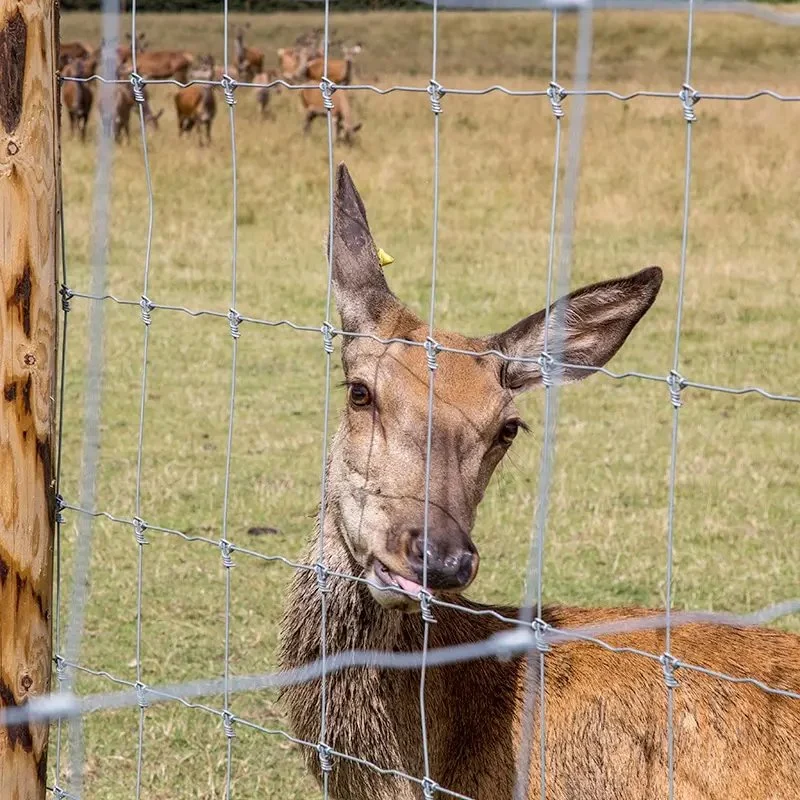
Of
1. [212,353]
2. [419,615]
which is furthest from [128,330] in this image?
[419,615]

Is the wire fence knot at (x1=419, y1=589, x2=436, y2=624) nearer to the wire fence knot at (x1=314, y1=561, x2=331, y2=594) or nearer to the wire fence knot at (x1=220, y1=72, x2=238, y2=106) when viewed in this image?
the wire fence knot at (x1=314, y1=561, x2=331, y2=594)

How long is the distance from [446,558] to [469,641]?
2.19ft

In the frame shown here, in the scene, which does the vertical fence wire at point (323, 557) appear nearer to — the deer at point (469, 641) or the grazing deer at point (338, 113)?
the deer at point (469, 641)

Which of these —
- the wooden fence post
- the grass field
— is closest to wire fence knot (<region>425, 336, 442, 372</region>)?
the wooden fence post

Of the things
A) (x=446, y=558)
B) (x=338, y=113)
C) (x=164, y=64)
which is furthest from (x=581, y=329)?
(x=164, y=64)

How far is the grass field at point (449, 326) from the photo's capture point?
532cm

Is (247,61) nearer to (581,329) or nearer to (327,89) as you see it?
(581,329)

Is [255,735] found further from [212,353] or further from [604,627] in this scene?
[212,353]

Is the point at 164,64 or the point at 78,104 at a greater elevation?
the point at 164,64

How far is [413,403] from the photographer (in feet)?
10.1

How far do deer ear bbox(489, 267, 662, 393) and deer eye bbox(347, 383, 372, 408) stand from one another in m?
0.30

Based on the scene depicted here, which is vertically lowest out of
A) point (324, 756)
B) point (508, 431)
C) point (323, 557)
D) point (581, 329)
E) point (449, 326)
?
point (324, 756)

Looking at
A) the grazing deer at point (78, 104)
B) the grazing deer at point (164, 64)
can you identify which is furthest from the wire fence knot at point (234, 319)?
the grazing deer at point (164, 64)

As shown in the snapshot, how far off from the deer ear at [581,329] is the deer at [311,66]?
884 inches
